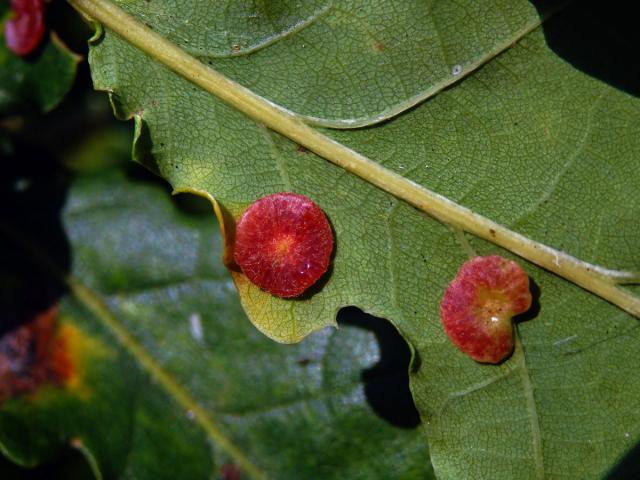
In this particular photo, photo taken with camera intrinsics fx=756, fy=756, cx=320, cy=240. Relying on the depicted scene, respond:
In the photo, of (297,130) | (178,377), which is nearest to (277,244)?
(297,130)

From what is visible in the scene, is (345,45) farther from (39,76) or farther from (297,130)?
(39,76)

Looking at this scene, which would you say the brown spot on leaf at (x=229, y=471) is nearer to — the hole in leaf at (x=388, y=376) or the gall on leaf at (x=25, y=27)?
the hole in leaf at (x=388, y=376)

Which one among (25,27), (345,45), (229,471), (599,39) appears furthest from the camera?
(229,471)

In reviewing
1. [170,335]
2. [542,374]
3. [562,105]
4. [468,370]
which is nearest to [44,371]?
[170,335]

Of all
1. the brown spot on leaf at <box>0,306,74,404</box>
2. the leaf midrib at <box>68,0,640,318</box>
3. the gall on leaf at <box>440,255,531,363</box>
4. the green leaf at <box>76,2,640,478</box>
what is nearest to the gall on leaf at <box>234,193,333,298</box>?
the green leaf at <box>76,2,640,478</box>

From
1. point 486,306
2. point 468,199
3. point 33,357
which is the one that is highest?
point 468,199


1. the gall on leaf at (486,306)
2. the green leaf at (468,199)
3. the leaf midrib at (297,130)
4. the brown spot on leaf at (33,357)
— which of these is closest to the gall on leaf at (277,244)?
the green leaf at (468,199)

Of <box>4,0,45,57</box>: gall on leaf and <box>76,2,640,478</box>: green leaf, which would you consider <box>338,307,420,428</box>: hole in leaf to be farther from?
<box>4,0,45,57</box>: gall on leaf

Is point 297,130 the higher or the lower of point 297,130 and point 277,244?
the higher

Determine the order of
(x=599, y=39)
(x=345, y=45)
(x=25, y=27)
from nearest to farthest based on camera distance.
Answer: (x=599, y=39), (x=345, y=45), (x=25, y=27)
